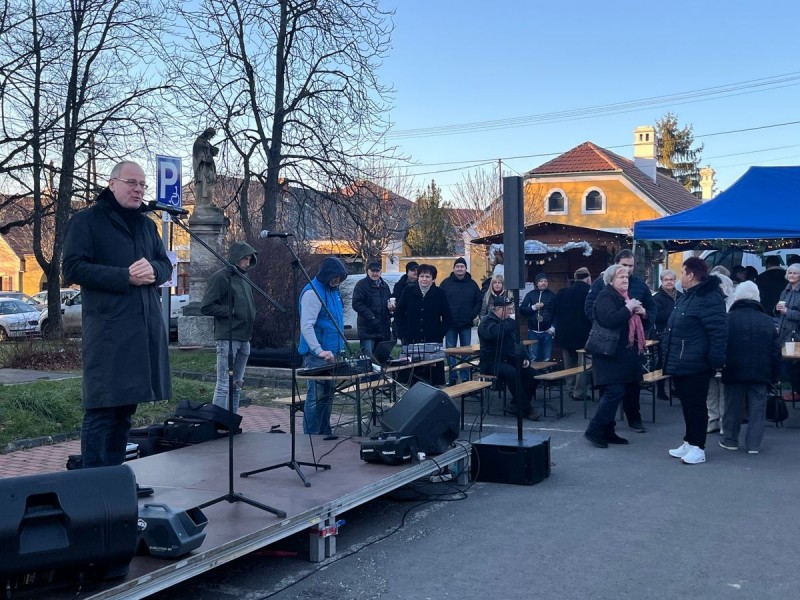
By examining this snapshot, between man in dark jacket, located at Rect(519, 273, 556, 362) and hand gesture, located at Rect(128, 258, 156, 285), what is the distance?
29.7ft

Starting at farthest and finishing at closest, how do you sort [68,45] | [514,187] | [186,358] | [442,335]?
[68,45] → [186,358] → [442,335] → [514,187]

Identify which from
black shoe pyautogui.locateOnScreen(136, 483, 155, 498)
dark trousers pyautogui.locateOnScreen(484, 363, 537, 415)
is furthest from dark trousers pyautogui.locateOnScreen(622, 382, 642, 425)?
black shoe pyautogui.locateOnScreen(136, 483, 155, 498)

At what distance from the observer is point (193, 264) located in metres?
17.7

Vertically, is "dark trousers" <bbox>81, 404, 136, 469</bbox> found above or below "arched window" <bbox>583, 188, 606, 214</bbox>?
below

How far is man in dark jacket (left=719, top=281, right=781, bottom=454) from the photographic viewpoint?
26.2ft

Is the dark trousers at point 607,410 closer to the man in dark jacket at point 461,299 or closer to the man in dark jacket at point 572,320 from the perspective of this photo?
the man in dark jacket at point 572,320

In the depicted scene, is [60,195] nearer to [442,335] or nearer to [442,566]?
[442,335]

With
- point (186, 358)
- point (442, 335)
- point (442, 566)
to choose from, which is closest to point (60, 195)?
point (186, 358)

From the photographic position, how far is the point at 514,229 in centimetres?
714

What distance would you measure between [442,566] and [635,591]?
110 centimetres

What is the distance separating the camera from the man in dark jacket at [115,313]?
4.54 metres

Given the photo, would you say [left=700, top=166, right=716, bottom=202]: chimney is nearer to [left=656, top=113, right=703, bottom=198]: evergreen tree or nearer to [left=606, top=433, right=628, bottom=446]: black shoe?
[left=656, top=113, right=703, bottom=198]: evergreen tree

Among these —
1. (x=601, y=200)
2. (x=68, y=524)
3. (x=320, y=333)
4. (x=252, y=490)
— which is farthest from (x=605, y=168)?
(x=68, y=524)

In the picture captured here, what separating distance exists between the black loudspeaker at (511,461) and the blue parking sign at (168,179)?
5.06 m
